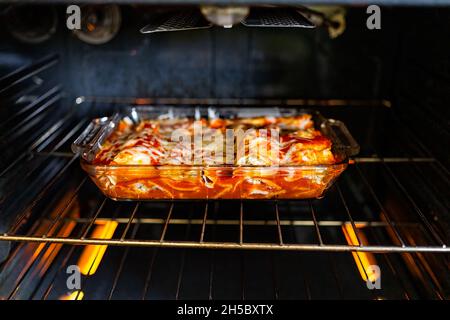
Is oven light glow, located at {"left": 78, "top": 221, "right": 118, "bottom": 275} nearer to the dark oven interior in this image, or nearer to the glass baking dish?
the dark oven interior

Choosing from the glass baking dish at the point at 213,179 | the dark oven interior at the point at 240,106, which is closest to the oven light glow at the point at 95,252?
the dark oven interior at the point at 240,106

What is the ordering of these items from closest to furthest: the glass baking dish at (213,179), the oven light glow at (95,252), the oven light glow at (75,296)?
1. the glass baking dish at (213,179)
2. the oven light glow at (75,296)
3. the oven light glow at (95,252)

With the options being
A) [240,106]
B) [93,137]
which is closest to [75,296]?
[93,137]

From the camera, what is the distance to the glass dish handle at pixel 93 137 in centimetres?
104

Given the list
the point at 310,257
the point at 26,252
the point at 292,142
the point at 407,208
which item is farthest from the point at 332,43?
the point at 26,252

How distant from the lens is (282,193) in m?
1.01

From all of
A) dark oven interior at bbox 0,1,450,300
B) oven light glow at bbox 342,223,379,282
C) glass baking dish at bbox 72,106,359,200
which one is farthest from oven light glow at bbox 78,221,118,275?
oven light glow at bbox 342,223,379,282

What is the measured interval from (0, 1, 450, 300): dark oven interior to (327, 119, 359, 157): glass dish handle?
0.07 metres

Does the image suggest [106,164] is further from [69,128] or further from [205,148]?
[69,128]

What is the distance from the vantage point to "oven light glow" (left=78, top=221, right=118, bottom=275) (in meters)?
1.18

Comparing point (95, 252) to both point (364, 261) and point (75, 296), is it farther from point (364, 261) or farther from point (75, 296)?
point (364, 261)

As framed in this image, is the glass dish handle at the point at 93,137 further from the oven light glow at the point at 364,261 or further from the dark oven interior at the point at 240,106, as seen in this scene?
the oven light glow at the point at 364,261

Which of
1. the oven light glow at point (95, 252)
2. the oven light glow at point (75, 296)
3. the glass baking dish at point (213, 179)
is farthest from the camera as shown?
the oven light glow at point (95, 252)

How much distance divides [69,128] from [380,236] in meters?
1.03
